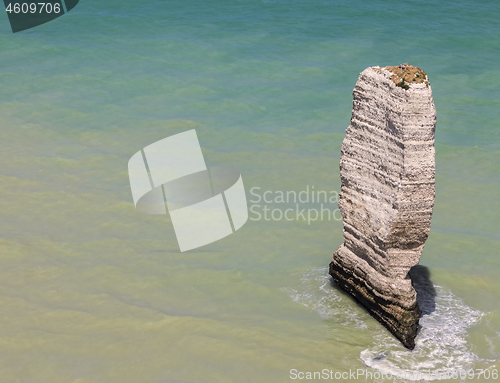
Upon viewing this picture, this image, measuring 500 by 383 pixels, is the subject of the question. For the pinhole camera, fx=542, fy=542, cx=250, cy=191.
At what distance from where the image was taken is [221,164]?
8570mm

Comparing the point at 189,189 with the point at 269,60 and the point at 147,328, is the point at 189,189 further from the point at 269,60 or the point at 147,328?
the point at 269,60

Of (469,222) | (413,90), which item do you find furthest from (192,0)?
(413,90)

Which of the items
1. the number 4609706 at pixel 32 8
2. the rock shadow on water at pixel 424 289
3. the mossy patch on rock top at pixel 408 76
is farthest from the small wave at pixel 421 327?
the number 4609706 at pixel 32 8

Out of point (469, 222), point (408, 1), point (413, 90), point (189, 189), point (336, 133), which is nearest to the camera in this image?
point (413, 90)

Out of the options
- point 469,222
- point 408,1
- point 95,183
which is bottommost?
point 469,222

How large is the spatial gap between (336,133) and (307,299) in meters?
4.32

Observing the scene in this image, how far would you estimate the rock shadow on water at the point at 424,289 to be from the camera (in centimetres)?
555

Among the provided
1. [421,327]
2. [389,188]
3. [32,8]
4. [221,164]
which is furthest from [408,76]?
[32,8]

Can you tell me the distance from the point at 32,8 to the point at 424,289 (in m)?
13.8

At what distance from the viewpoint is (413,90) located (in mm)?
4496

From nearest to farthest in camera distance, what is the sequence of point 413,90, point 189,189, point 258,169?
point 413,90, point 189,189, point 258,169

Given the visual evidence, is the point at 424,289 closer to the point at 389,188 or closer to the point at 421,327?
the point at 421,327

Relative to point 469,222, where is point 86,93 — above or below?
above

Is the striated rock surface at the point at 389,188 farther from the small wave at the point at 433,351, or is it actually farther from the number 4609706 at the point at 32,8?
the number 4609706 at the point at 32,8
